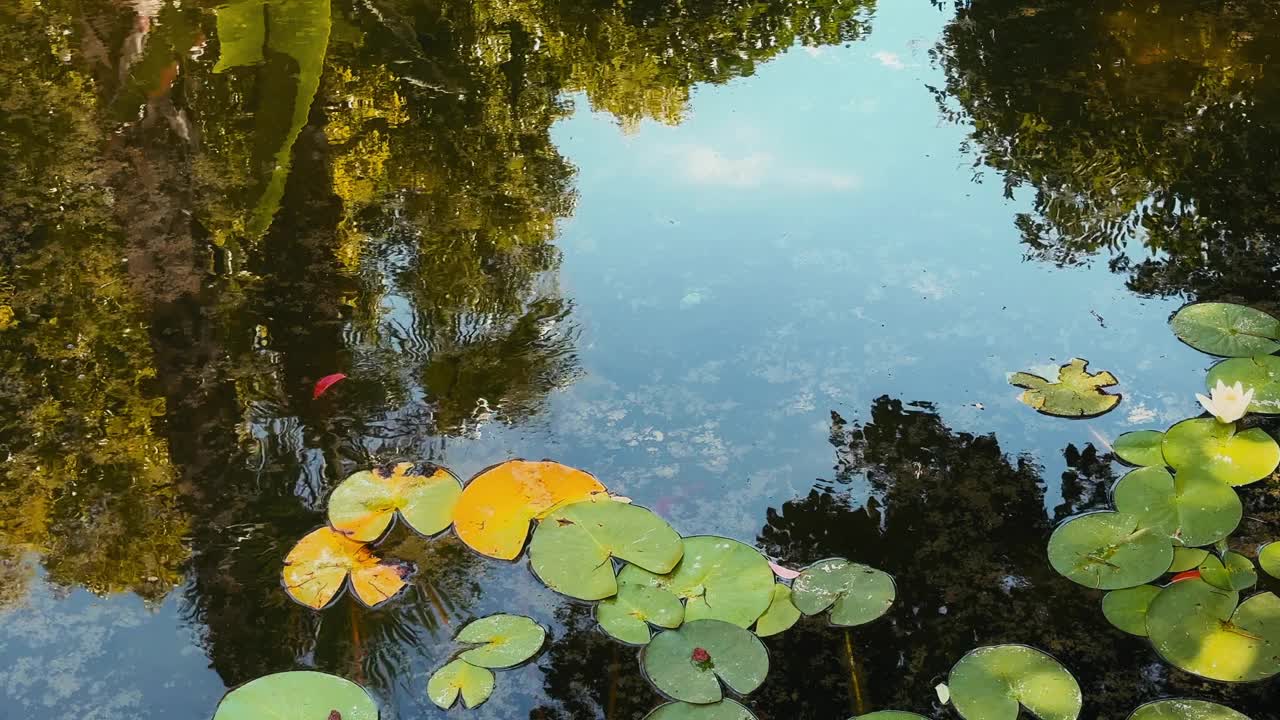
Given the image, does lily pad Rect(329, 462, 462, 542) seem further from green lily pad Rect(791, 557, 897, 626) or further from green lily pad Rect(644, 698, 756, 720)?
green lily pad Rect(791, 557, 897, 626)

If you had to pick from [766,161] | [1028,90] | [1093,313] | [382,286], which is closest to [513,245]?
[382,286]

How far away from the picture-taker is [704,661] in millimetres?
1517

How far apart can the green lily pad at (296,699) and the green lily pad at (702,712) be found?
0.45 meters

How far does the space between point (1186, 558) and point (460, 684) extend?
126cm

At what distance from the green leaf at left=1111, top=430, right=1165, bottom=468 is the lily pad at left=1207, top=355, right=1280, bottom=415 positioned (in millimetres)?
235

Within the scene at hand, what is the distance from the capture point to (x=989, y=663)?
1.53 meters

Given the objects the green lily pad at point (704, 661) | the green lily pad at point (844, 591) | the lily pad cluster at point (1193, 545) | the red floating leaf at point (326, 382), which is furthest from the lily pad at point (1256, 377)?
the red floating leaf at point (326, 382)

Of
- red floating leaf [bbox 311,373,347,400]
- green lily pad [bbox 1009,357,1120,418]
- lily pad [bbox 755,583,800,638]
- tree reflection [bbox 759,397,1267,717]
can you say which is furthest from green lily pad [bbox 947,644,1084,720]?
red floating leaf [bbox 311,373,347,400]

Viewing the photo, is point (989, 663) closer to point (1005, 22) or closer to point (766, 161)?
point (766, 161)

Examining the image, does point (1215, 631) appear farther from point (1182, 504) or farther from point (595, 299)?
point (595, 299)

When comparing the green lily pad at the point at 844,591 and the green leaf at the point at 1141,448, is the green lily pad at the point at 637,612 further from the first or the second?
the green leaf at the point at 1141,448

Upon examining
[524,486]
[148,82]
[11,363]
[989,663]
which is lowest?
[989,663]

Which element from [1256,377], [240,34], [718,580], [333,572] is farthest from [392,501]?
[240,34]

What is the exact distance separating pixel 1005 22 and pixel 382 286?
2.47 m
